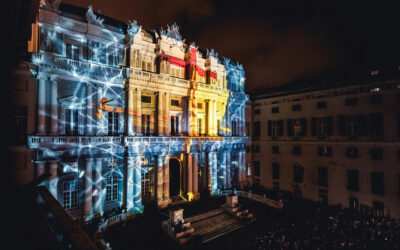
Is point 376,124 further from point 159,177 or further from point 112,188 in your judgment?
point 112,188

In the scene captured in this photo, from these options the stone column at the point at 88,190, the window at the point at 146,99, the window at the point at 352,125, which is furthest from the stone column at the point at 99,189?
the window at the point at 352,125

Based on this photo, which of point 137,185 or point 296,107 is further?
point 296,107

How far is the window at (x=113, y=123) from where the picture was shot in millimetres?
20844

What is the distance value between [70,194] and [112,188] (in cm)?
353

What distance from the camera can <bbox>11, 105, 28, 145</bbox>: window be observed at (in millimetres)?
16391

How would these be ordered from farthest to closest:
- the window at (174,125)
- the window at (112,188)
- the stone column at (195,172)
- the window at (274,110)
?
the window at (274,110) < the stone column at (195,172) < the window at (174,125) < the window at (112,188)

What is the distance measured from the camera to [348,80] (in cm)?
2509

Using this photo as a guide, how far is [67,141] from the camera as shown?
1739 cm

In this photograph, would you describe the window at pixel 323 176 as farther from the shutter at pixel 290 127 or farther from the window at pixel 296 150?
the shutter at pixel 290 127

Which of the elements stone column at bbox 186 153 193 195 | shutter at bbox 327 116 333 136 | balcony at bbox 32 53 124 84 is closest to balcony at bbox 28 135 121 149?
balcony at bbox 32 53 124 84

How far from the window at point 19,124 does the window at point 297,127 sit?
30.0m

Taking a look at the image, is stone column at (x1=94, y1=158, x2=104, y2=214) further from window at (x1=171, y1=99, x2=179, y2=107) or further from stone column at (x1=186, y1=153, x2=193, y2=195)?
window at (x1=171, y1=99, x2=179, y2=107)

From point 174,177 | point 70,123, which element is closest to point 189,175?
point 174,177

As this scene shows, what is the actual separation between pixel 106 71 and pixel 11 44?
15.0 m
